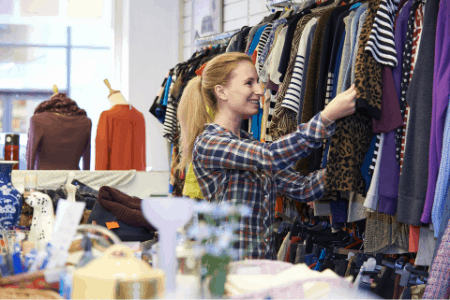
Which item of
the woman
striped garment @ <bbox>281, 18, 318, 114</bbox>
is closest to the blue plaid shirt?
the woman

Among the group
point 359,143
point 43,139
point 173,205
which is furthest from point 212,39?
point 173,205

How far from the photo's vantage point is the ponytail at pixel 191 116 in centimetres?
200

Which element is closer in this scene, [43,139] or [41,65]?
[43,139]

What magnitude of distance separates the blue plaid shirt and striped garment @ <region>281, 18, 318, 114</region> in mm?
481

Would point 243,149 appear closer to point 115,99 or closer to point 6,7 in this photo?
point 115,99

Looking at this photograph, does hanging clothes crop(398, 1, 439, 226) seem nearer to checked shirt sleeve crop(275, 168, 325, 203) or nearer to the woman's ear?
checked shirt sleeve crop(275, 168, 325, 203)

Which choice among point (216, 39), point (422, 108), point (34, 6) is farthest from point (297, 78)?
point (34, 6)

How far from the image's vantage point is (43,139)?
3977 mm

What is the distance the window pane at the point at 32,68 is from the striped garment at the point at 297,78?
5.36 meters

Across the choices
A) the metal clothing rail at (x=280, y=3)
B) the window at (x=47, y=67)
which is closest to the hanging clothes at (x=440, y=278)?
the metal clothing rail at (x=280, y=3)

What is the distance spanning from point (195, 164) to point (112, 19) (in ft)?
16.6

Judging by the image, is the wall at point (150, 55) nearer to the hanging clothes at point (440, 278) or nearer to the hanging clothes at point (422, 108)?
the hanging clothes at point (422, 108)

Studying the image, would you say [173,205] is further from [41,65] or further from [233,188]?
[41,65]

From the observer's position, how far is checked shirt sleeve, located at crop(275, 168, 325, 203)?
1947 millimetres
